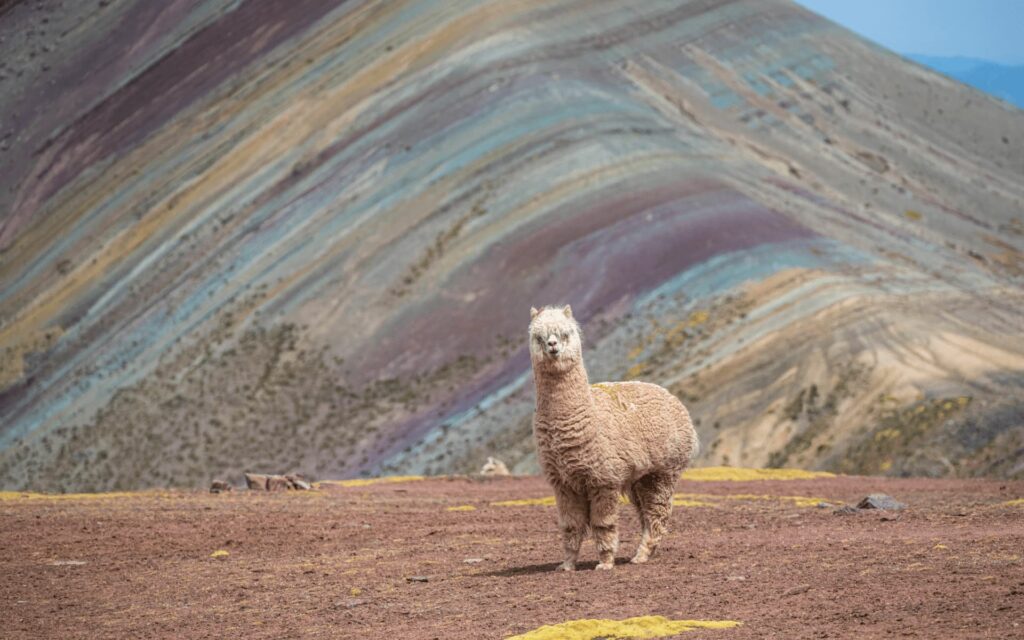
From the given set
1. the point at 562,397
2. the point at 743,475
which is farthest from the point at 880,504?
the point at 743,475

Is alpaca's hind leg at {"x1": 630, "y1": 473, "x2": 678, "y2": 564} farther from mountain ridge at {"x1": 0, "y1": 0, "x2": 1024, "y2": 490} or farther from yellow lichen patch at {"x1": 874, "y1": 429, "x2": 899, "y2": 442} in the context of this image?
yellow lichen patch at {"x1": 874, "y1": 429, "x2": 899, "y2": 442}

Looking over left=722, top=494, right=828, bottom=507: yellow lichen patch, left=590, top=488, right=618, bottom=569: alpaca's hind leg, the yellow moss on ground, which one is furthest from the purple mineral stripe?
left=590, top=488, right=618, bottom=569: alpaca's hind leg

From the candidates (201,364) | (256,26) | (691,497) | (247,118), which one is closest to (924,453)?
(691,497)

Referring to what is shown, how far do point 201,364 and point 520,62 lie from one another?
2215 centimetres

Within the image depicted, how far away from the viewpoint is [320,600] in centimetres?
1720

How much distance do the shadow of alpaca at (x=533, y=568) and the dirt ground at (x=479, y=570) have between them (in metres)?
0.07

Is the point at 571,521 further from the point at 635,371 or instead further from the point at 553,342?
the point at 635,371

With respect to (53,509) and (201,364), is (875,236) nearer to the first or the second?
(201,364)

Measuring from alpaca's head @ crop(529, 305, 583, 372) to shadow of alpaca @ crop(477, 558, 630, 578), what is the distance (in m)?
2.57

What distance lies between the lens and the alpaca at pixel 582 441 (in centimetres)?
1734

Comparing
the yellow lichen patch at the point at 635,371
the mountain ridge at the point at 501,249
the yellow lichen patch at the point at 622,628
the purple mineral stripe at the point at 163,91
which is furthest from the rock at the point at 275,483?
the purple mineral stripe at the point at 163,91

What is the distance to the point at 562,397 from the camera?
1745 cm

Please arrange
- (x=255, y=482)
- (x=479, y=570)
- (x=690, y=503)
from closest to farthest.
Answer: (x=479, y=570)
(x=690, y=503)
(x=255, y=482)

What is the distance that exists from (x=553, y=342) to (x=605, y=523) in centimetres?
227
